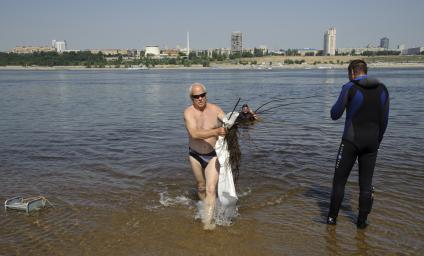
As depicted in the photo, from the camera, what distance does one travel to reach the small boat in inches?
273

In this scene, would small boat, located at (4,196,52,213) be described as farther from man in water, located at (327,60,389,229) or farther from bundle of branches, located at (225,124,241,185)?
man in water, located at (327,60,389,229)

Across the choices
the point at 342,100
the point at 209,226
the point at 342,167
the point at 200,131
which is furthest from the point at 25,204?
the point at 342,100

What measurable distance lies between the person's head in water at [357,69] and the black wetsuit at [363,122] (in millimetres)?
77

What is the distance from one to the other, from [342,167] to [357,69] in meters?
1.43

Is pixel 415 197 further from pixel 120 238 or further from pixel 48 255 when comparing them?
pixel 48 255

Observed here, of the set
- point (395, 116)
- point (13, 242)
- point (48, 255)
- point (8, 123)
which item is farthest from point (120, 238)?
point (395, 116)

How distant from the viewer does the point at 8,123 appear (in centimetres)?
1858

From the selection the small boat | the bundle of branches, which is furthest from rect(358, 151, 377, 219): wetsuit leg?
the small boat

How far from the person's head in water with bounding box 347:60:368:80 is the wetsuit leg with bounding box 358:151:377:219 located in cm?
112

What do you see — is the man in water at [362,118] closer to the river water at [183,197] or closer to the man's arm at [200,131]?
the river water at [183,197]

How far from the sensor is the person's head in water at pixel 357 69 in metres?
5.35

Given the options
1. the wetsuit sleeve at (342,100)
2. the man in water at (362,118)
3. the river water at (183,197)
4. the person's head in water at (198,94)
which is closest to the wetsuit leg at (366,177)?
the man in water at (362,118)

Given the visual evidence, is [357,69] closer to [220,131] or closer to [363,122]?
[363,122]

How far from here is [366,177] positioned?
572cm
